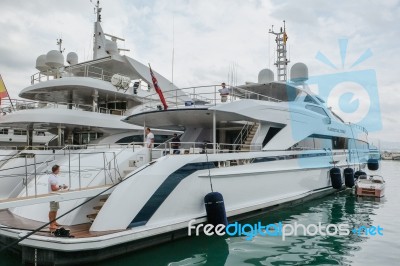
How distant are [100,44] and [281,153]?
19143 mm

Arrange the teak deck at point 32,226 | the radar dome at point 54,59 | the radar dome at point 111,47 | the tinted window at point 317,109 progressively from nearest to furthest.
Answer: 1. the teak deck at point 32,226
2. the tinted window at point 317,109
3. the radar dome at point 54,59
4. the radar dome at point 111,47

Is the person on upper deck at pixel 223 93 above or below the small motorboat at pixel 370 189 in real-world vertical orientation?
above

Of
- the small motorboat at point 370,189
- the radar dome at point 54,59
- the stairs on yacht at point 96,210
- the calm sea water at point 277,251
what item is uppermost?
the radar dome at point 54,59

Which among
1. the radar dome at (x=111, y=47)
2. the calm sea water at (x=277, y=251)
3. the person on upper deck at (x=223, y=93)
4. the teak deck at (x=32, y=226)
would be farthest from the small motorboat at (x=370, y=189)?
the radar dome at (x=111, y=47)

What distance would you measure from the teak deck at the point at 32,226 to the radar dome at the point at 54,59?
1671 centimetres

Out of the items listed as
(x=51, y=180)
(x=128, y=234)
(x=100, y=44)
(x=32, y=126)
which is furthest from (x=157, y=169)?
(x=100, y=44)

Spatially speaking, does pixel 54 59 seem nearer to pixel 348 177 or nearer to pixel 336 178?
pixel 336 178

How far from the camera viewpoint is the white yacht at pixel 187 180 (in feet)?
26.1

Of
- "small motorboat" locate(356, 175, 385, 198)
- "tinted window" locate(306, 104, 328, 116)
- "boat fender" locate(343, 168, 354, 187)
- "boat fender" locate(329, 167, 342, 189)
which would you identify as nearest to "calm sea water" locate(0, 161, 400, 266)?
"boat fender" locate(329, 167, 342, 189)

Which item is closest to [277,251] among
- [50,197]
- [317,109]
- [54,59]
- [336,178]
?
[50,197]

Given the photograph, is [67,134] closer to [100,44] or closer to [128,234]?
[100,44]

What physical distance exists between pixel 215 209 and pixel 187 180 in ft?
3.82

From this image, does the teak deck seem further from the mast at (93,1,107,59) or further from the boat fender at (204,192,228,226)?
the mast at (93,1,107,59)

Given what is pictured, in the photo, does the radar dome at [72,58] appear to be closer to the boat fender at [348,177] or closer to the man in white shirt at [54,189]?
the man in white shirt at [54,189]
